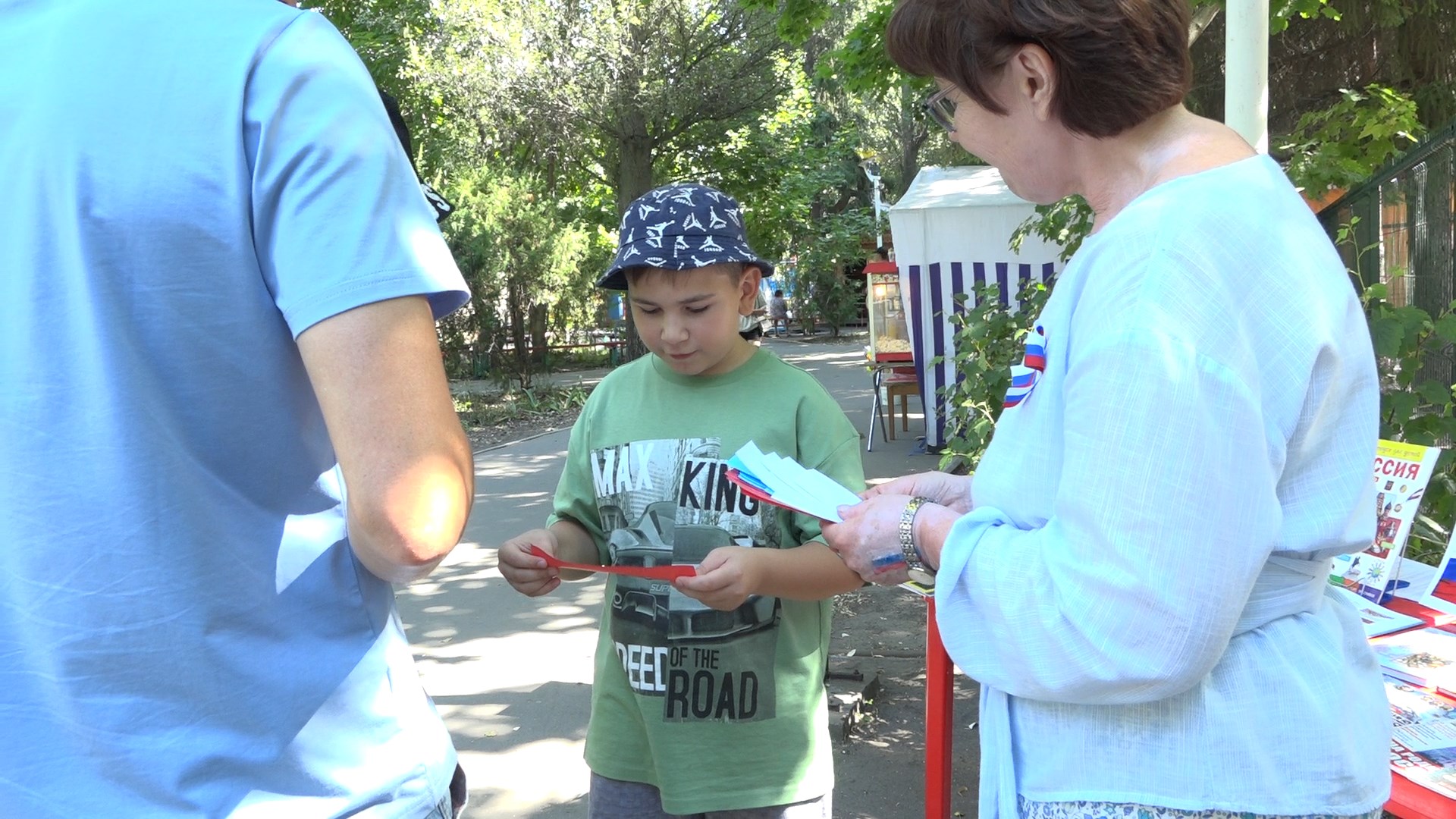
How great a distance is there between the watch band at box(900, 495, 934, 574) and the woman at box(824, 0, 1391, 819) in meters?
0.05

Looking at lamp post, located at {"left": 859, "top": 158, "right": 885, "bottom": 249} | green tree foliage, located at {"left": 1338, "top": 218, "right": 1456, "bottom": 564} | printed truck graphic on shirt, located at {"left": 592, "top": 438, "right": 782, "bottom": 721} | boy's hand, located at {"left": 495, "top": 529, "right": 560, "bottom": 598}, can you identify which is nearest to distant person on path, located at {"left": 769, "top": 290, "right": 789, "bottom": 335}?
lamp post, located at {"left": 859, "top": 158, "right": 885, "bottom": 249}

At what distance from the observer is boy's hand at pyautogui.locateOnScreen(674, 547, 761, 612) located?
1.91 metres

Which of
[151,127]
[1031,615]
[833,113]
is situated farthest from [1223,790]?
[833,113]

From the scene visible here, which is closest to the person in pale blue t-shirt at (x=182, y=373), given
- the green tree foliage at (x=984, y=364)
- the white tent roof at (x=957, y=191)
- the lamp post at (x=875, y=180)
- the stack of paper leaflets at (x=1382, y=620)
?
the stack of paper leaflets at (x=1382, y=620)

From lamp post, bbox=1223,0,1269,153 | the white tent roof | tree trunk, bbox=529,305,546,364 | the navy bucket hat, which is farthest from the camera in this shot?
tree trunk, bbox=529,305,546,364

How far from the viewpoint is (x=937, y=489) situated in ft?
5.72

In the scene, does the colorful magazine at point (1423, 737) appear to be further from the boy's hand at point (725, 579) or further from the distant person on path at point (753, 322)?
the distant person on path at point (753, 322)

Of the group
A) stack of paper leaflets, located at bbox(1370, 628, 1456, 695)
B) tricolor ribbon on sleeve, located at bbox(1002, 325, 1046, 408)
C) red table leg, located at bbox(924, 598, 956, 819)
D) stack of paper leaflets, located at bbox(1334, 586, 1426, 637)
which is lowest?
red table leg, located at bbox(924, 598, 956, 819)

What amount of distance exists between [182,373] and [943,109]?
105cm

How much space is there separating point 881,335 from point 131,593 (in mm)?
11280

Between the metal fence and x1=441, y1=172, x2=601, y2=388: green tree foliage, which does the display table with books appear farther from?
x1=441, y1=172, x2=601, y2=388: green tree foliage

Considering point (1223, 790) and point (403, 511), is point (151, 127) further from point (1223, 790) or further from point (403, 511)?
point (1223, 790)

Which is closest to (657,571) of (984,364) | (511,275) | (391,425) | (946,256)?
(391,425)

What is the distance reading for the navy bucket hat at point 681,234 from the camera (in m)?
2.20
